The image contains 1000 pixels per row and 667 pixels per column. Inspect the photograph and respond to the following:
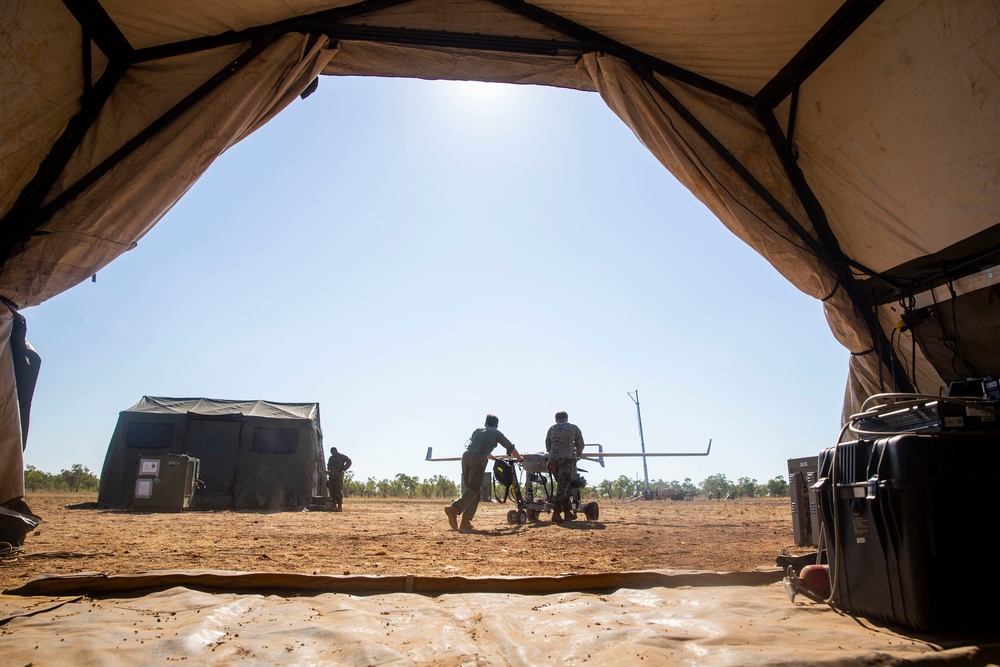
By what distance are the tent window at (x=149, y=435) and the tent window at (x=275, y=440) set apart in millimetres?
1874

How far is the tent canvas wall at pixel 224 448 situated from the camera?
536 inches

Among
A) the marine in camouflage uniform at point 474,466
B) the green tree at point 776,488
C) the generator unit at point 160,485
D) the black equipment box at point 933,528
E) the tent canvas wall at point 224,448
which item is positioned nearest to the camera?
the black equipment box at point 933,528

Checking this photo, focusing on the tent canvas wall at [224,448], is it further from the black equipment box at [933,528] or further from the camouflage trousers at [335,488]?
the black equipment box at [933,528]

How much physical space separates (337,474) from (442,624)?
13498 mm

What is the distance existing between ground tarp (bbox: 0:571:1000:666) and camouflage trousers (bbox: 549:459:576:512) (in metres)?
5.83

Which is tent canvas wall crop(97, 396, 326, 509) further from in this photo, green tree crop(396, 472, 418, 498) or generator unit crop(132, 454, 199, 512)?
green tree crop(396, 472, 418, 498)

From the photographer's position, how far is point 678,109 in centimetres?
441

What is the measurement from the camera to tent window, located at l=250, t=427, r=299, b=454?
47.8ft

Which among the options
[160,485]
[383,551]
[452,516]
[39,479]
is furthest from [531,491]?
[39,479]

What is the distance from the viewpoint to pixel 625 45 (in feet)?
14.4

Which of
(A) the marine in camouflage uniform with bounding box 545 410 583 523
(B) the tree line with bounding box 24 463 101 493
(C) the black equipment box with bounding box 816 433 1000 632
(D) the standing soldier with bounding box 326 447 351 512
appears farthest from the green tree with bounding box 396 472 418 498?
(C) the black equipment box with bounding box 816 433 1000 632

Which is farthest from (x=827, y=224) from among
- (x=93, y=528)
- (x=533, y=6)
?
(x=93, y=528)

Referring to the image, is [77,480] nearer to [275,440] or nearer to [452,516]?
[275,440]

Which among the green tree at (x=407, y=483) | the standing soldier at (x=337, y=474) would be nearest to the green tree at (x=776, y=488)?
the green tree at (x=407, y=483)
